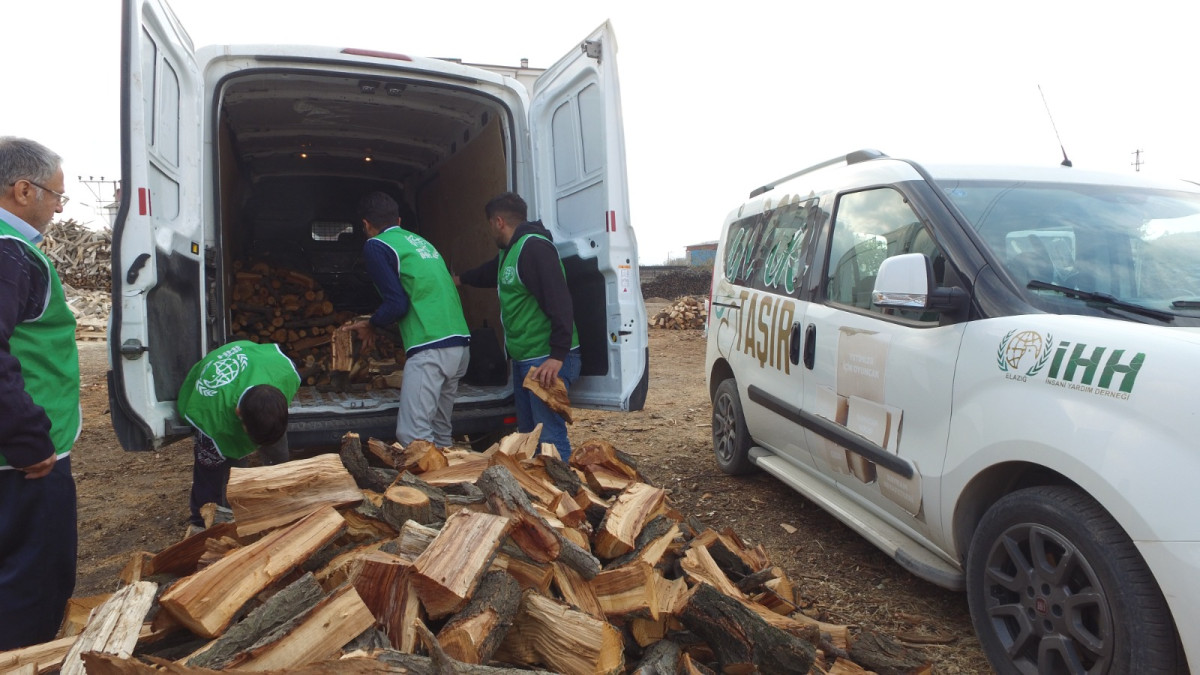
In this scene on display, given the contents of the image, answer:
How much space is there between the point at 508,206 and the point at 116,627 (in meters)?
2.97

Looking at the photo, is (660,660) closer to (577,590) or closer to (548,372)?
(577,590)

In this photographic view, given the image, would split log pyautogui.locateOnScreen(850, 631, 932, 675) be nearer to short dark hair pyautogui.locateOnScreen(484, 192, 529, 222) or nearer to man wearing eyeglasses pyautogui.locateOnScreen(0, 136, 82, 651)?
man wearing eyeglasses pyautogui.locateOnScreen(0, 136, 82, 651)

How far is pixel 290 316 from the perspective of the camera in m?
6.77

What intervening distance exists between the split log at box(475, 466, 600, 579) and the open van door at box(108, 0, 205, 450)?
175 centimetres

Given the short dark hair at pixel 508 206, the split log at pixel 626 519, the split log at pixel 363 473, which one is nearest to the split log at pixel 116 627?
the split log at pixel 363 473

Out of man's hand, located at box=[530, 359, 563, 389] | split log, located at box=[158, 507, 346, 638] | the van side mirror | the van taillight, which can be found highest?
the van taillight

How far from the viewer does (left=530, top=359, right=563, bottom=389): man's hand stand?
4.00 m

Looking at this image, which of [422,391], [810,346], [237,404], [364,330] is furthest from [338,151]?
[810,346]

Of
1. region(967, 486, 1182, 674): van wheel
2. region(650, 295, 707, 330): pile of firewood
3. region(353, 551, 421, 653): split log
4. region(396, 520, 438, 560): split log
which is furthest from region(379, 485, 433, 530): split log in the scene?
region(650, 295, 707, 330): pile of firewood

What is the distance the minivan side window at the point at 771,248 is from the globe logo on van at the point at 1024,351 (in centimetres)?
151

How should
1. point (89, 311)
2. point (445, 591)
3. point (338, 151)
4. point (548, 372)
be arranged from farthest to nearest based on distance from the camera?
point (89, 311)
point (338, 151)
point (548, 372)
point (445, 591)

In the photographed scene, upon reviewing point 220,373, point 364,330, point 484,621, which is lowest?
point 484,621

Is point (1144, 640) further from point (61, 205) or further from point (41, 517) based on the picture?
point (61, 205)

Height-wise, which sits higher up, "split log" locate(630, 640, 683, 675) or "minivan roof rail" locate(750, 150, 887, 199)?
"minivan roof rail" locate(750, 150, 887, 199)
